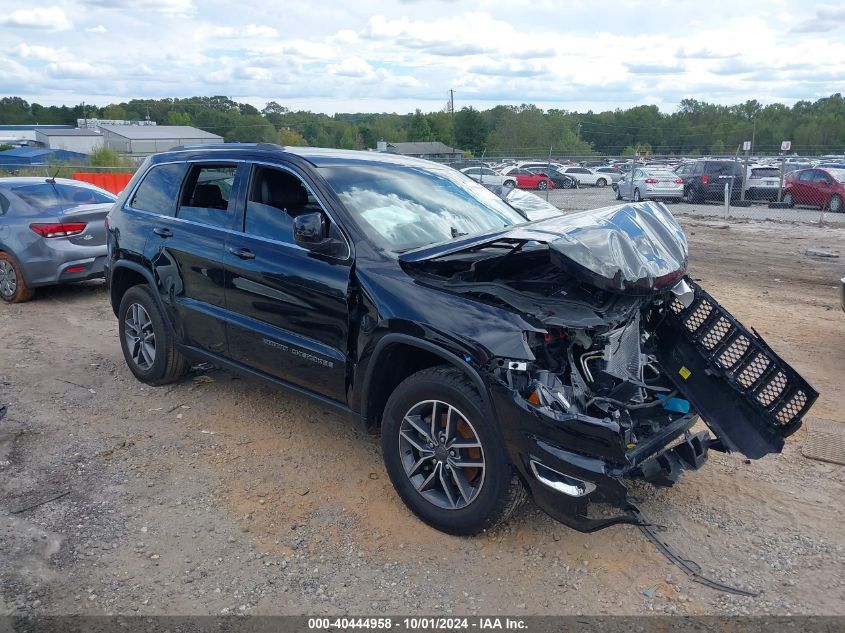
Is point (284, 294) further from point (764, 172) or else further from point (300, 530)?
point (764, 172)

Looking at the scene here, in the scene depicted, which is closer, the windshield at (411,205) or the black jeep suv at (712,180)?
the windshield at (411,205)

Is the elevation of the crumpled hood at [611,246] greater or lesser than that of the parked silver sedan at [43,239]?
greater

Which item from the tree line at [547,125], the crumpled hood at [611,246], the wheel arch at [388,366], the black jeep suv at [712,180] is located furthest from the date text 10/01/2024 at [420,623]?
the tree line at [547,125]

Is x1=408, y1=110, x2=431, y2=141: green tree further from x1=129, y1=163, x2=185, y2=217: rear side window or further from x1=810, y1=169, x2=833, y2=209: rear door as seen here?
x1=129, y1=163, x2=185, y2=217: rear side window

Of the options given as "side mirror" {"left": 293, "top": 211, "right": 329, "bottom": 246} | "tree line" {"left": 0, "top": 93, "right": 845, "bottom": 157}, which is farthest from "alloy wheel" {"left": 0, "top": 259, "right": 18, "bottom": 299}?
"tree line" {"left": 0, "top": 93, "right": 845, "bottom": 157}

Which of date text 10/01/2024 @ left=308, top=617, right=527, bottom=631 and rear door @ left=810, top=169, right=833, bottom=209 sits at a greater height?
rear door @ left=810, top=169, right=833, bottom=209

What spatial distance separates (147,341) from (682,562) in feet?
14.4

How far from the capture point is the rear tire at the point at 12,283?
882 centimetres

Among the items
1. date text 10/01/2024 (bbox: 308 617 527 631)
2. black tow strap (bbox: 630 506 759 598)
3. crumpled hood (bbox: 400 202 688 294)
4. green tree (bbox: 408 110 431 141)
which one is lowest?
date text 10/01/2024 (bbox: 308 617 527 631)

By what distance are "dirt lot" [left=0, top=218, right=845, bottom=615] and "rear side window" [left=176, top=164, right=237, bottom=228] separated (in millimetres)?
1500

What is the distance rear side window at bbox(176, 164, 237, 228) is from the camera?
4836 millimetres

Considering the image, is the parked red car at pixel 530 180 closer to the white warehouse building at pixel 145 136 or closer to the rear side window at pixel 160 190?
the rear side window at pixel 160 190

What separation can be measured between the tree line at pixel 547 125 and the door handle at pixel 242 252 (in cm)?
5452

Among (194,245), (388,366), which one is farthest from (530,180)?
(388,366)
